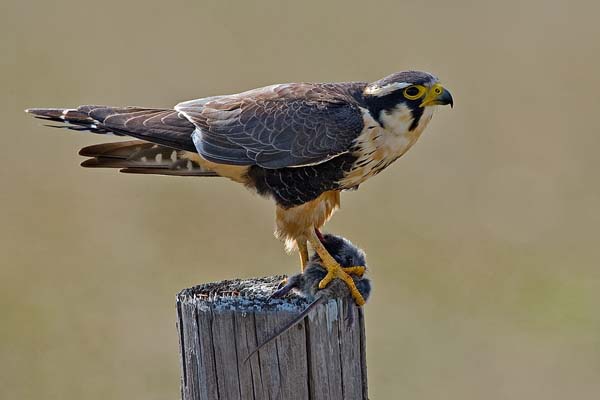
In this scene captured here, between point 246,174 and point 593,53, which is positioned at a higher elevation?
point 593,53

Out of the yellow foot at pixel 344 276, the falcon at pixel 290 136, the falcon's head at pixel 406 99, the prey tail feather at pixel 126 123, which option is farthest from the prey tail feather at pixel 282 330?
the prey tail feather at pixel 126 123

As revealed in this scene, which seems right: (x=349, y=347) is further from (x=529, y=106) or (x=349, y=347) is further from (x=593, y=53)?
(x=593, y=53)

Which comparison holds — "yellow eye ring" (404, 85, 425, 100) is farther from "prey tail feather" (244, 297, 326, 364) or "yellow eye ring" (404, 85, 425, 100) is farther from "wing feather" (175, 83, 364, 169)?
"prey tail feather" (244, 297, 326, 364)

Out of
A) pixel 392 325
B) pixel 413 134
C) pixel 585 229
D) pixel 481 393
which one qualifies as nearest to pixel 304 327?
pixel 413 134

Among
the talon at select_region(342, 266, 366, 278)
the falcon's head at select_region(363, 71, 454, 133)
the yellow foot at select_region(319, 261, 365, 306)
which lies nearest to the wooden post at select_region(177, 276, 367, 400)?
the yellow foot at select_region(319, 261, 365, 306)

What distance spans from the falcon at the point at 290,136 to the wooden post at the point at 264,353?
3.12 ft

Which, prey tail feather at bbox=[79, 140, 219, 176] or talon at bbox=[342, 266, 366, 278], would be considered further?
prey tail feather at bbox=[79, 140, 219, 176]

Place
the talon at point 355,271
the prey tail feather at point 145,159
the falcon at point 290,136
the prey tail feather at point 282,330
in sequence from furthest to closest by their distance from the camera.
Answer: the prey tail feather at point 145,159
the falcon at point 290,136
the talon at point 355,271
the prey tail feather at point 282,330

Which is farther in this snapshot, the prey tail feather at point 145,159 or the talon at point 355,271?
the prey tail feather at point 145,159

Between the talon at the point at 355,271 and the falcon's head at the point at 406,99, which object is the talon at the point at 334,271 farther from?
the falcon's head at the point at 406,99

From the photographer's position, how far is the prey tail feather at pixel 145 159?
6.47 meters

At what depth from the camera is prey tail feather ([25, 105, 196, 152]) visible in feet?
20.6

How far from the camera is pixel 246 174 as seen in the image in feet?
21.4

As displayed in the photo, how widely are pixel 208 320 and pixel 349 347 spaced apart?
1.97ft
